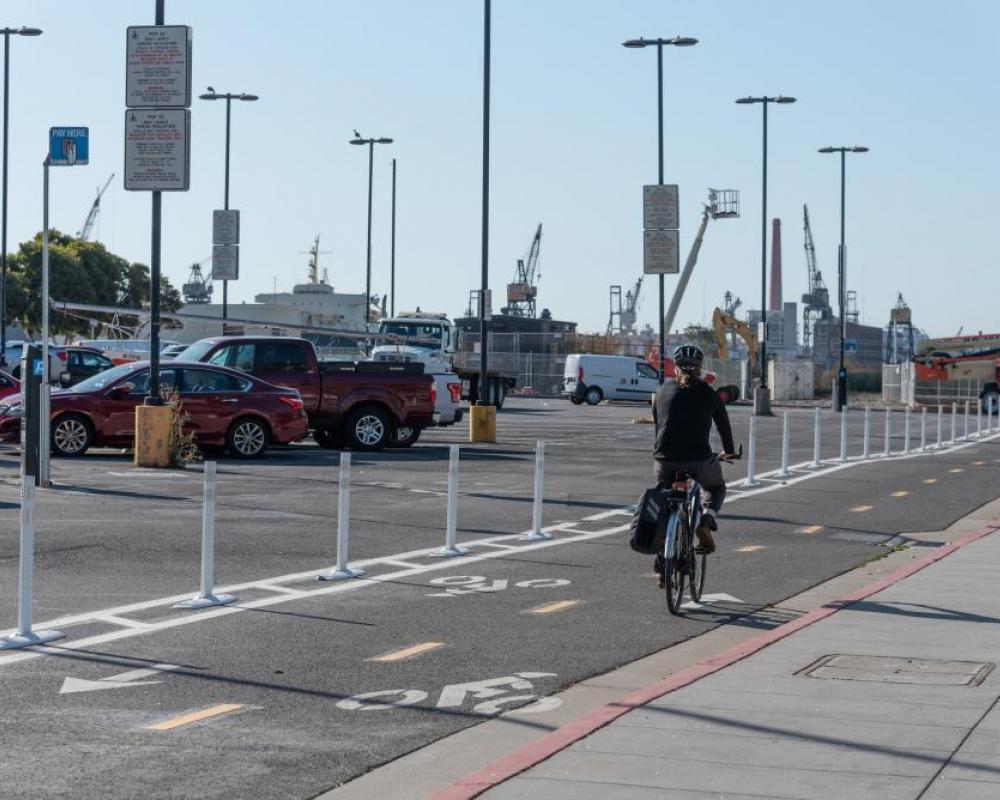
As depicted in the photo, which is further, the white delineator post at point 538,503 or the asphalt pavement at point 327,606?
the white delineator post at point 538,503

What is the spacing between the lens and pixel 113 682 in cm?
892

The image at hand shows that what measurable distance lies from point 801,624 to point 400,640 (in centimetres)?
256

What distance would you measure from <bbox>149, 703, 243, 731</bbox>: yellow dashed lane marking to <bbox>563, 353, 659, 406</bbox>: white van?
58038 mm

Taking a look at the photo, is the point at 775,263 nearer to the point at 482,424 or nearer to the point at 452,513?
the point at 482,424

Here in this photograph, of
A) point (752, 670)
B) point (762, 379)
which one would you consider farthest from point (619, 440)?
point (752, 670)

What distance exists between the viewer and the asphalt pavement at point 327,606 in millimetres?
7562

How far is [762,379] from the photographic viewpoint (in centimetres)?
5912

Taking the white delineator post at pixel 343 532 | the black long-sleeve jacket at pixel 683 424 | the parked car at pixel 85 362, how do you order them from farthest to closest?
1. the parked car at pixel 85 362
2. the white delineator post at pixel 343 532
3. the black long-sleeve jacket at pixel 683 424

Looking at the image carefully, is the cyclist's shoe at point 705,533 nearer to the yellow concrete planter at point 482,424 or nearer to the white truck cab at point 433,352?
the white truck cab at point 433,352

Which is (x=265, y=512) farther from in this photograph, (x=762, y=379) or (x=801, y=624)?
(x=762, y=379)

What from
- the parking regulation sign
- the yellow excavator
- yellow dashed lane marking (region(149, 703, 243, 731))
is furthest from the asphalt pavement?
the yellow excavator

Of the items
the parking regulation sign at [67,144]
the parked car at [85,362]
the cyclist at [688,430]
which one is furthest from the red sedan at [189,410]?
the parked car at [85,362]

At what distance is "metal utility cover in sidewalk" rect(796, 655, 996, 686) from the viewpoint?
9.07 m

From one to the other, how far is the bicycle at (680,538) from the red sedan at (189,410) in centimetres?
1510
